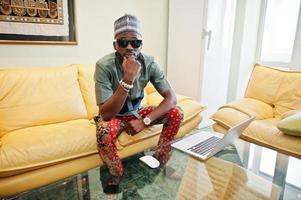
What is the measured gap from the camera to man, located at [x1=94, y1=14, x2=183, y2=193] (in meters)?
1.32

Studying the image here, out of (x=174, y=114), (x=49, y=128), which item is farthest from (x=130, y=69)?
(x=49, y=128)

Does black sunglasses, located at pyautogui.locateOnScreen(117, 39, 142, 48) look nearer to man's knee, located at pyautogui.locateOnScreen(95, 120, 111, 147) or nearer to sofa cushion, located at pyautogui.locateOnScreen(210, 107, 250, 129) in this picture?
man's knee, located at pyautogui.locateOnScreen(95, 120, 111, 147)

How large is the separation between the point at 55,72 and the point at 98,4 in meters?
0.84

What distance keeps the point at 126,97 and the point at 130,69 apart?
0.58 feet

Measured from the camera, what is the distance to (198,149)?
126 centimetres

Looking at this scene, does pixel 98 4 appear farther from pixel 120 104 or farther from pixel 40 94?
pixel 120 104

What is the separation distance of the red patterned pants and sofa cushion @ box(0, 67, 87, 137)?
42 centimetres

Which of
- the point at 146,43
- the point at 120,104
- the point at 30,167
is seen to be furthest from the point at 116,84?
the point at 146,43

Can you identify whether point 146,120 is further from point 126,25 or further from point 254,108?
point 254,108

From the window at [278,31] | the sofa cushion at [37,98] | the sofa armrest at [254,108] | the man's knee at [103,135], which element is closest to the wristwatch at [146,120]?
the man's knee at [103,135]

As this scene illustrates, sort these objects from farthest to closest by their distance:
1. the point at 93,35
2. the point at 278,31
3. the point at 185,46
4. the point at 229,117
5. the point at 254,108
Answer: the point at 278,31
the point at 185,46
the point at 93,35
the point at 254,108
the point at 229,117

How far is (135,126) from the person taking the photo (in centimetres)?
148

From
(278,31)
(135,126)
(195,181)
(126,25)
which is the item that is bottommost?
(195,181)

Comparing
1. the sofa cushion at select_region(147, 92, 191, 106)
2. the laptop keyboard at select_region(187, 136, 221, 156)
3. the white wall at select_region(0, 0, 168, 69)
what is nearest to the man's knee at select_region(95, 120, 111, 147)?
the laptop keyboard at select_region(187, 136, 221, 156)
